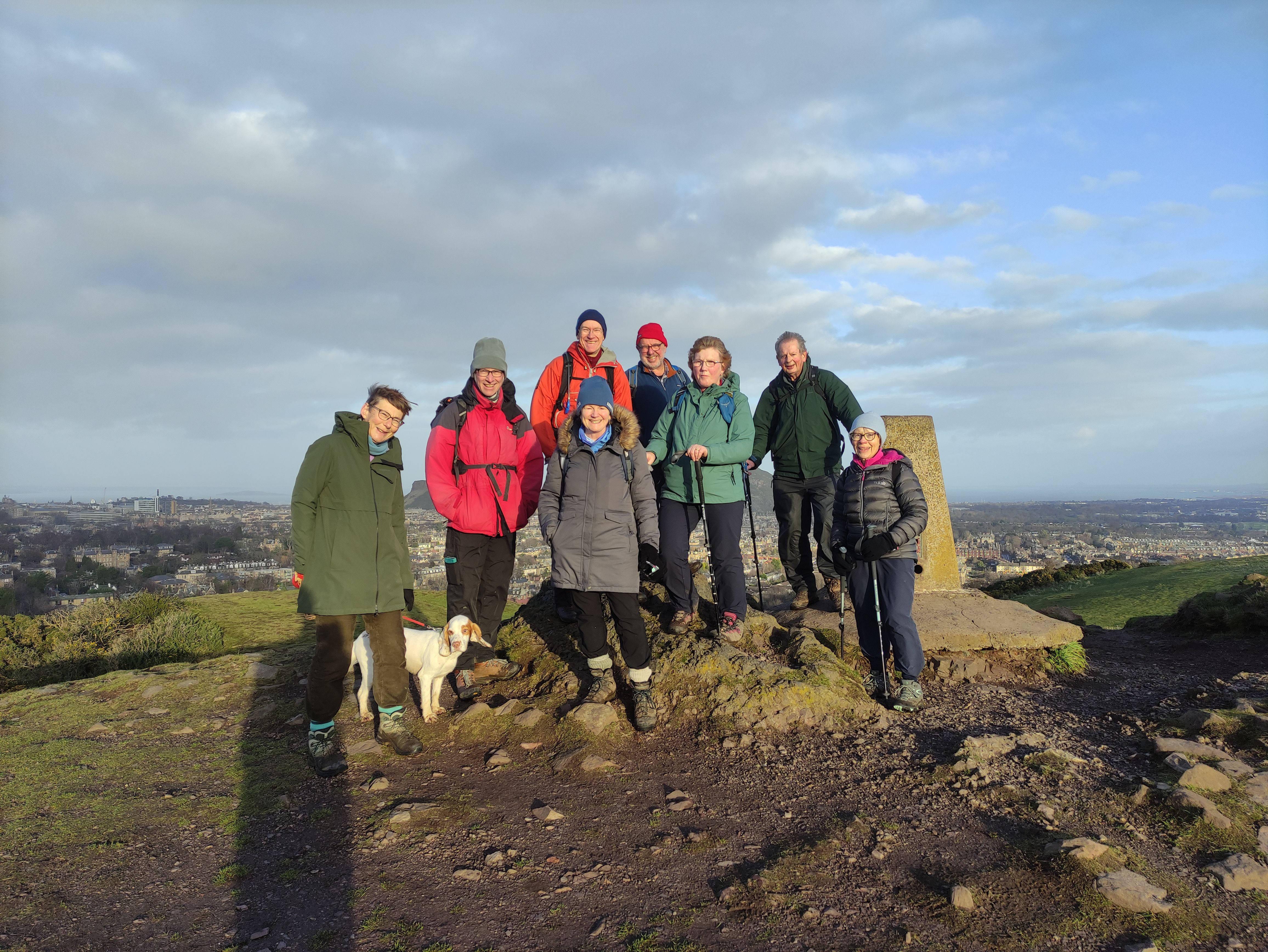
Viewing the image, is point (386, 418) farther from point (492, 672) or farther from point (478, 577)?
point (492, 672)

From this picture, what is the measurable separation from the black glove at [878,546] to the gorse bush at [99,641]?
7.97 meters

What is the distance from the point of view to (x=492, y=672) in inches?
238

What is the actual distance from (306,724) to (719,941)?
163 inches

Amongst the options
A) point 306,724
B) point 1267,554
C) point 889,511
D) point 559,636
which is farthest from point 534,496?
point 1267,554

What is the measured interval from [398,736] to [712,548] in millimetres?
2953

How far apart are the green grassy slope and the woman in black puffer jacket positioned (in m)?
4.18

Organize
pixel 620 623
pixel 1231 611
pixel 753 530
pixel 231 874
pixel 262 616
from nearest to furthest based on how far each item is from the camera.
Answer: pixel 231 874 < pixel 620 623 < pixel 753 530 < pixel 1231 611 < pixel 262 616

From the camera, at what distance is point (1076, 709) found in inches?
213

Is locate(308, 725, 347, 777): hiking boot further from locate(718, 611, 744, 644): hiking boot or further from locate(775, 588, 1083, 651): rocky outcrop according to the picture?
locate(775, 588, 1083, 651): rocky outcrop

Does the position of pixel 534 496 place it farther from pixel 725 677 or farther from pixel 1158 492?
pixel 1158 492

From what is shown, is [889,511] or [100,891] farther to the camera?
[889,511]

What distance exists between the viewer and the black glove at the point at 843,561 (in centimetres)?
566

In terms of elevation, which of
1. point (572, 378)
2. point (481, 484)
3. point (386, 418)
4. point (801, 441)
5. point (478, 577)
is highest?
point (572, 378)

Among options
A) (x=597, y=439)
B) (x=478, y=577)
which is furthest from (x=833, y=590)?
(x=478, y=577)
